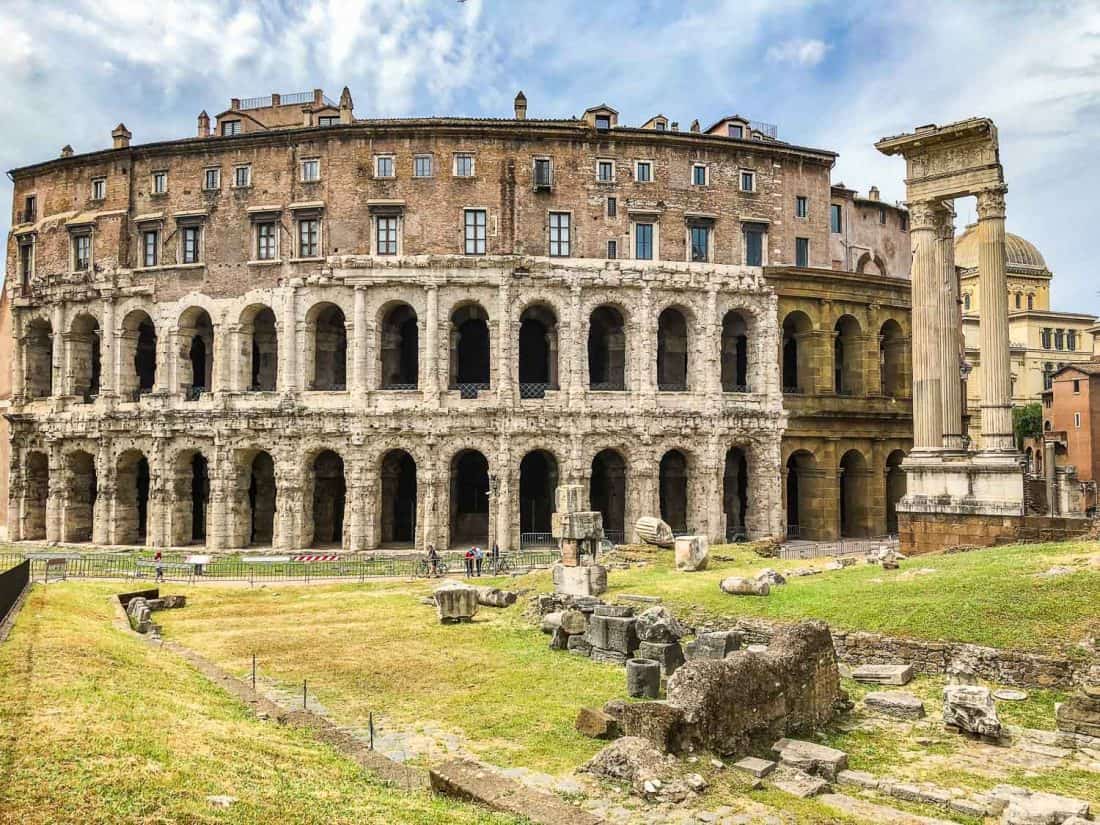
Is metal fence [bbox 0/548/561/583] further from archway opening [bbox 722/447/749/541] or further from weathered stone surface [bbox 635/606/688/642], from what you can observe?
weathered stone surface [bbox 635/606/688/642]

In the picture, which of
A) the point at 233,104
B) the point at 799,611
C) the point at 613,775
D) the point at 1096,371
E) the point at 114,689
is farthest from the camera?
the point at 1096,371

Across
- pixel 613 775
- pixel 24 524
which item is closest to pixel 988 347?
pixel 613 775

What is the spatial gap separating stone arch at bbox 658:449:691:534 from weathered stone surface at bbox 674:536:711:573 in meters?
14.0

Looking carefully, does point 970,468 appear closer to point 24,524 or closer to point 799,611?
point 799,611

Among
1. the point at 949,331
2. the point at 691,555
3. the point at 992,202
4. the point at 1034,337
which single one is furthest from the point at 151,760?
the point at 1034,337

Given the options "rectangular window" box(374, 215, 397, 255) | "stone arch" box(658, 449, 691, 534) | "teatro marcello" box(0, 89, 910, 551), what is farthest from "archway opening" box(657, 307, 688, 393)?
"rectangular window" box(374, 215, 397, 255)

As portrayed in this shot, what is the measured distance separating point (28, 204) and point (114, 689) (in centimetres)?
3826

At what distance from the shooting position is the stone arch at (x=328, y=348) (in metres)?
34.3

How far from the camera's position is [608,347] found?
3638 centimetres

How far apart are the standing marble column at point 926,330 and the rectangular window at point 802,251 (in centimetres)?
1185

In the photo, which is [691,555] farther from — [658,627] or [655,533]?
[658,627]

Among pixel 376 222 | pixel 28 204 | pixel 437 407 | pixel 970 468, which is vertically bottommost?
pixel 970 468

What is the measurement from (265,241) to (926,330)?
1056 inches

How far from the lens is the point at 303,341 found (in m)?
33.8
